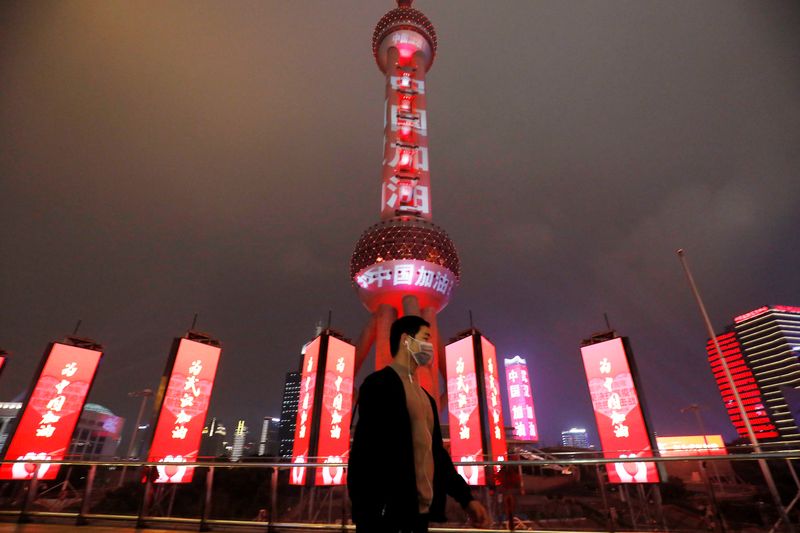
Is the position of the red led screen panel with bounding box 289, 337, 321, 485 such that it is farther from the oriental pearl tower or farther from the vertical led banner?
the vertical led banner

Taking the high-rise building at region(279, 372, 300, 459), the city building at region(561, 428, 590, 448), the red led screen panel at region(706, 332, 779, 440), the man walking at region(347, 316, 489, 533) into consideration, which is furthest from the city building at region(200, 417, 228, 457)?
the city building at region(561, 428, 590, 448)

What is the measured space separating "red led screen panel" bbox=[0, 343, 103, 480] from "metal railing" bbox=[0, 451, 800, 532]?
617 millimetres

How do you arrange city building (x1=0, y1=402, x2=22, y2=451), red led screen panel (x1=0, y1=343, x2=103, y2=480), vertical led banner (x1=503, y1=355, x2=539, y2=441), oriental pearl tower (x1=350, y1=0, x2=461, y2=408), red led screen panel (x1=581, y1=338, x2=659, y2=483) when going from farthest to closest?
1. city building (x1=0, y1=402, x2=22, y2=451)
2. vertical led banner (x1=503, y1=355, x2=539, y2=441)
3. oriental pearl tower (x1=350, y1=0, x2=461, y2=408)
4. red led screen panel (x1=0, y1=343, x2=103, y2=480)
5. red led screen panel (x1=581, y1=338, x2=659, y2=483)

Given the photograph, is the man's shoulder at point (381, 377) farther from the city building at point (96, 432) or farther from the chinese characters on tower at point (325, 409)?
the city building at point (96, 432)

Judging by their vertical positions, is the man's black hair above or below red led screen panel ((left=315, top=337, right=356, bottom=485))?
below

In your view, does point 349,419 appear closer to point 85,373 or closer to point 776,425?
point 85,373

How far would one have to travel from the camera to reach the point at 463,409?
54.8 feet

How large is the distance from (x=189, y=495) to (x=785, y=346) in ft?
396

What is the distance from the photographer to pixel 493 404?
1686 centimetres

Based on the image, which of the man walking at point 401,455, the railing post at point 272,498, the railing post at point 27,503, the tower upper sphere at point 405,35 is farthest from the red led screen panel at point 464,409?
the tower upper sphere at point 405,35

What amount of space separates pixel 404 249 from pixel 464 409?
9.95 metres

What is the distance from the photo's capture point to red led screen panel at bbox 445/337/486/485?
15.9 meters

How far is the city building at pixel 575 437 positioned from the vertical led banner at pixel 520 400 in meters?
103

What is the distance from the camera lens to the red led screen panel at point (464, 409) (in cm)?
1592
